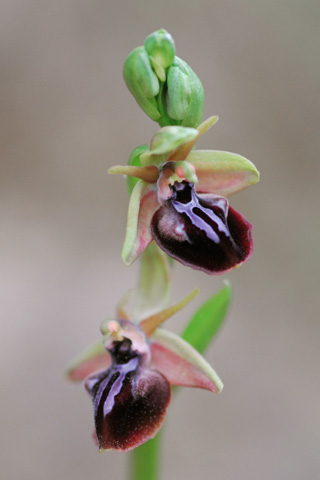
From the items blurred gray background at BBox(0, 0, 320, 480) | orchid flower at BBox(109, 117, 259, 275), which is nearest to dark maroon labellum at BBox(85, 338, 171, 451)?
orchid flower at BBox(109, 117, 259, 275)

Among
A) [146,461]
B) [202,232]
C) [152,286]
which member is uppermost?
[202,232]

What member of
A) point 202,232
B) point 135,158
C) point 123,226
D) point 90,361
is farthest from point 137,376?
point 123,226

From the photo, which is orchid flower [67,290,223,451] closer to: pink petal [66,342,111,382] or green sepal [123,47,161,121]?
pink petal [66,342,111,382]

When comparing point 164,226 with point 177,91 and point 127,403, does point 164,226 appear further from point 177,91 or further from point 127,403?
point 127,403

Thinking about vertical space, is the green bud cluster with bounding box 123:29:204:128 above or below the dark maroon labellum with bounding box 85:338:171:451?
above

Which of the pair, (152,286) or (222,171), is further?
(152,286)

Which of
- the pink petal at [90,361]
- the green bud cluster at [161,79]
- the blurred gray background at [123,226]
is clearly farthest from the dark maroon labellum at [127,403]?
the blurred gray background at [123,226]

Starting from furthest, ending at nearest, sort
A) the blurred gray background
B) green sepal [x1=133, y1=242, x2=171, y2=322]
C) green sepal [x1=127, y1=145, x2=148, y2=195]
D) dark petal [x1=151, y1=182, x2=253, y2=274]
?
the blurred gray background < green sepal [x1=133, y1=242, x2=171, y2=322] < green sepal [x1=127, y1=145, x2=148, y2=195] < dark petal [x1=151, y1=182, x2=253, y2=274]

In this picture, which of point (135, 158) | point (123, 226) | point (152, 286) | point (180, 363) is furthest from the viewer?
point (123, 226)
